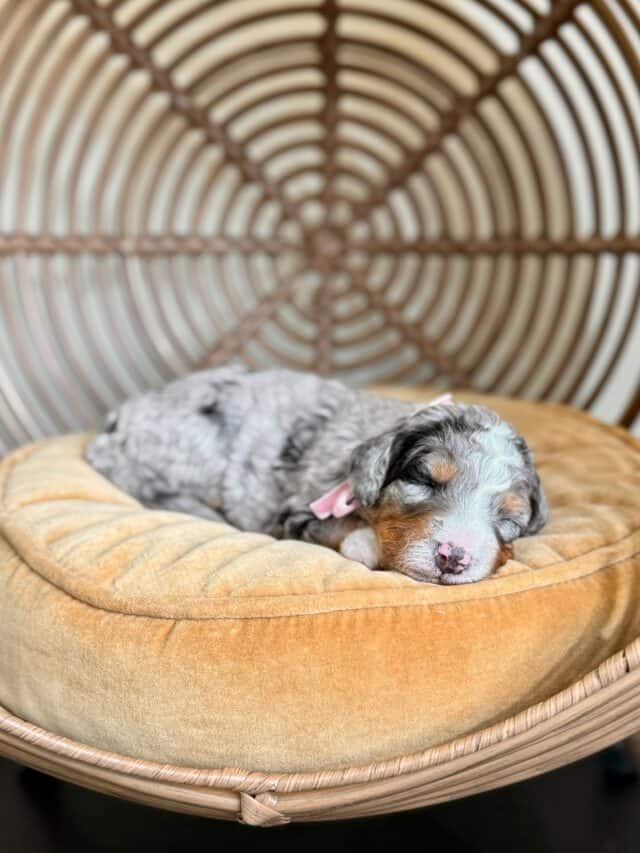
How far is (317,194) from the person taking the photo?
4.15 metres

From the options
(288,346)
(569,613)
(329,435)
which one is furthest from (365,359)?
(569,613)

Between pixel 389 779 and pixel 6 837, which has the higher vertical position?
pixel 389 779

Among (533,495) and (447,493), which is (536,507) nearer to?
(533,495)

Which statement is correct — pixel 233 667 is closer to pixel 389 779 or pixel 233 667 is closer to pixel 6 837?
pixel 389 779

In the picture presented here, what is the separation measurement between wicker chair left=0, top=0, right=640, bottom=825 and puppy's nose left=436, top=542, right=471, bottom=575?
59.8 inches

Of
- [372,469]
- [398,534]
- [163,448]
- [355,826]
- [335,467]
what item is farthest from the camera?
[163,448]

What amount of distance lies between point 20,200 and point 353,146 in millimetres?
1512

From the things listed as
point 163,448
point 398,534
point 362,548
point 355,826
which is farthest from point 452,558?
point 163,448

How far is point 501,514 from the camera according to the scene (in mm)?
2066

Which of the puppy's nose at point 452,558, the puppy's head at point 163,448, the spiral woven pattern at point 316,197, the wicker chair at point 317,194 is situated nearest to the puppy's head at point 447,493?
the puppy's nose at point 452,558

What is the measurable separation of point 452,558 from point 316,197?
8.71ft

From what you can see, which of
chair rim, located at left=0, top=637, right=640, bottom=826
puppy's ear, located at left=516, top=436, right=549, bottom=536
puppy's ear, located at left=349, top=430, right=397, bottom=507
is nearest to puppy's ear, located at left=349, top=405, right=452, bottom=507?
puppy's ear, located at left=349, top=430, right=397, bottom=507

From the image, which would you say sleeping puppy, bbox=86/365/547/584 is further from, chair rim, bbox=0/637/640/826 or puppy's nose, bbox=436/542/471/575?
chair rim, bbox=0/637/640/826

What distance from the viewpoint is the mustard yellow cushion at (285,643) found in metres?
1.73
